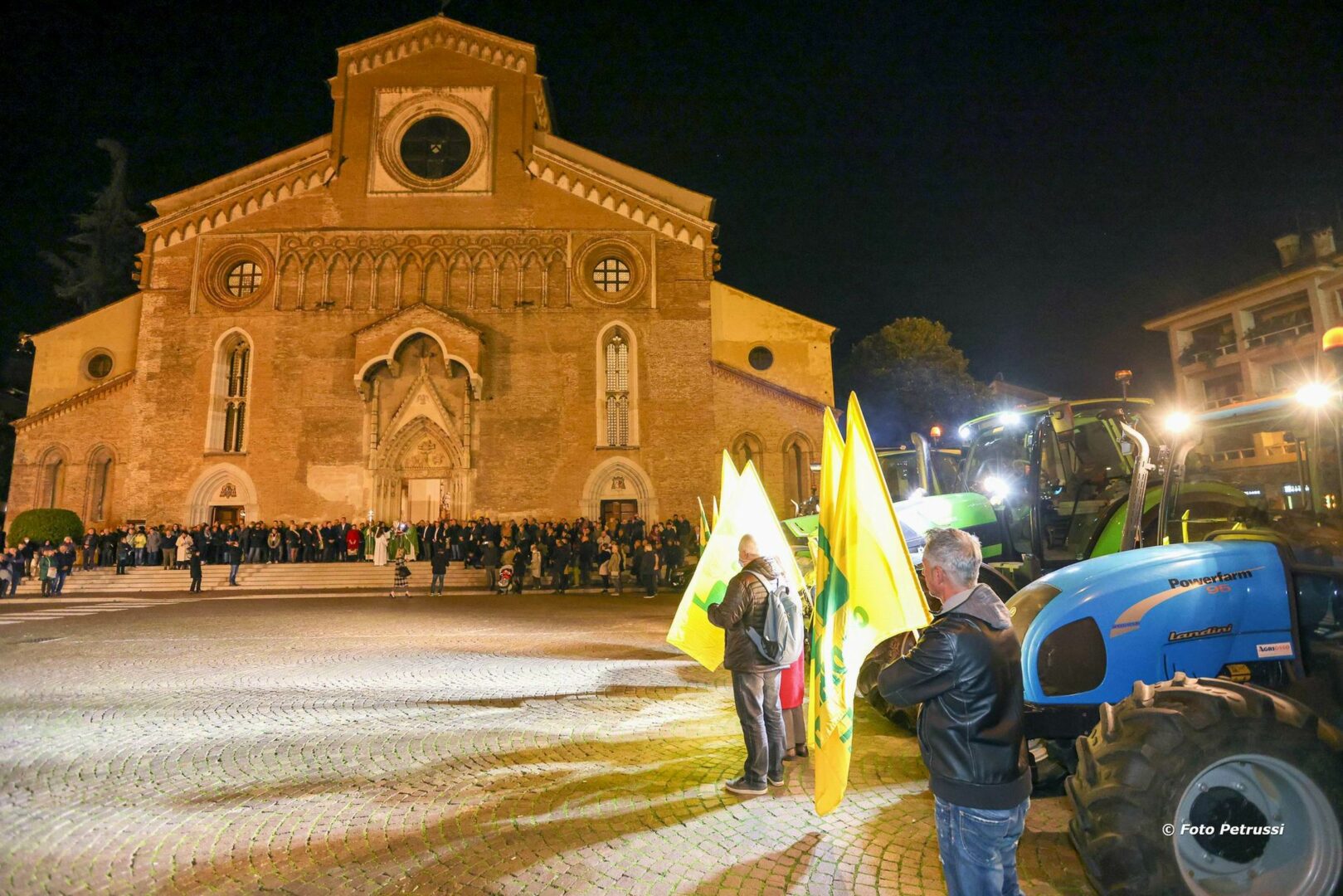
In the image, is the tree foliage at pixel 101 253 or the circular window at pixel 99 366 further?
the tree foliage at pixel 101 253

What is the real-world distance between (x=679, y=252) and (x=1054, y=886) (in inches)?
955

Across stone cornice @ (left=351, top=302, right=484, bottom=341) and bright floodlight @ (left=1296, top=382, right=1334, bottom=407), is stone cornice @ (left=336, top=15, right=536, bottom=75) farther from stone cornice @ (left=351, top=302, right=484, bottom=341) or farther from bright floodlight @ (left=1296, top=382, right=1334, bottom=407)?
bright floodlight @ (left=1296, top=382, right=1334, bottom=407)

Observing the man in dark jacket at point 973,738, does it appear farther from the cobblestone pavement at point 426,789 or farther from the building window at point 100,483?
the building window at point 100,483

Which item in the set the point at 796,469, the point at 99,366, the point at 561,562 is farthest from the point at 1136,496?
the point at 99,366

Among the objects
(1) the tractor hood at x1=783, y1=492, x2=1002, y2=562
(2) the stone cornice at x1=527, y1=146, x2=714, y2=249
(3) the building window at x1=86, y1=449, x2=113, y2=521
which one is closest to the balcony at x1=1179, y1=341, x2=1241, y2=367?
(2) the stone cornice at x1=527, y1=146, x2=714, y2=249

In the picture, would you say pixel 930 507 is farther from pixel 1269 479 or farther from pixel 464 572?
pixel 464 572

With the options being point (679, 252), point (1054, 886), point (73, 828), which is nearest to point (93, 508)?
point (679, 252)

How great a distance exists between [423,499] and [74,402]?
12.6 meters

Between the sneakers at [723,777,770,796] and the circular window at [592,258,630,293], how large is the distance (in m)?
22.5

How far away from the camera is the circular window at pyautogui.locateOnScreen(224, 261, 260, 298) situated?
25516 millimetres

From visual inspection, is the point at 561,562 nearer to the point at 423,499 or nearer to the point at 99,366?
Result: the point at 423,499

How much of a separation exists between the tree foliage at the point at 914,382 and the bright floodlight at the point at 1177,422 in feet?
105

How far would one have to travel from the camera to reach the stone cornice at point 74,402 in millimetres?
24469

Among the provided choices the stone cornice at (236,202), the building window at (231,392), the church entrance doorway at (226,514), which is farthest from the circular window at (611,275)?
the church entrance doorway at (226,514)
